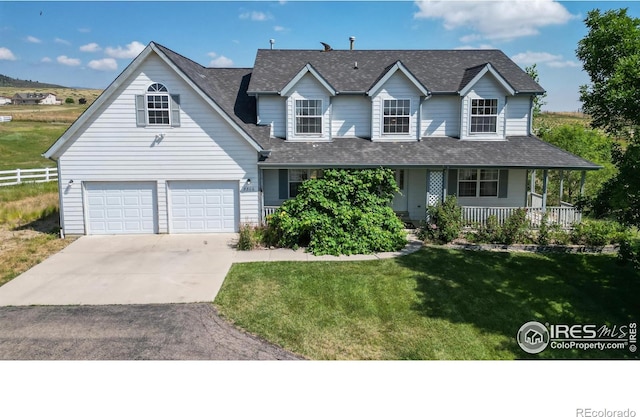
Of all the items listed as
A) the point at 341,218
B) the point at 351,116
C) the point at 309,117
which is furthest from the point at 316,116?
the point at 341,218

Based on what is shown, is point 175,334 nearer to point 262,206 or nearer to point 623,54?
point 262,206

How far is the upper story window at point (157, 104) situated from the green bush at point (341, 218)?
18.8 ft

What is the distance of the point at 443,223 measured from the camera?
16219 millimetres

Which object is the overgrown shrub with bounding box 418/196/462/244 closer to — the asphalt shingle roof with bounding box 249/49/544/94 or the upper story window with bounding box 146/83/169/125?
the asphalt shingle roof with bounding box 249/49/544/94

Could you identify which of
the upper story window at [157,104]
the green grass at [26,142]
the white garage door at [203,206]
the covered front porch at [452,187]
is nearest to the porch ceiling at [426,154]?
the covered front porch at [452,187]

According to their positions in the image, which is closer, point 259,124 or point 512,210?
point 512,210

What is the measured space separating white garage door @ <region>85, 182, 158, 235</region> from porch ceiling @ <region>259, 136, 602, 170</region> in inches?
197

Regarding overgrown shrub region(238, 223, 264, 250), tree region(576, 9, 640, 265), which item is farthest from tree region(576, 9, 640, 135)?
overgrown shrub region(238, 223, 264, 250)

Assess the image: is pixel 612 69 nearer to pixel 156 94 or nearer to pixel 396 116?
pixel 396 116

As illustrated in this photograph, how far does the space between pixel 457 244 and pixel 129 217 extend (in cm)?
1292

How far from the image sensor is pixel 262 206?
17453mm

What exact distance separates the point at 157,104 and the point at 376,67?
34.8 ft

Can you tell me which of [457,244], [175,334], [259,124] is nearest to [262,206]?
[259,124]

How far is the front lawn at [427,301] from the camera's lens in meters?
8.88
